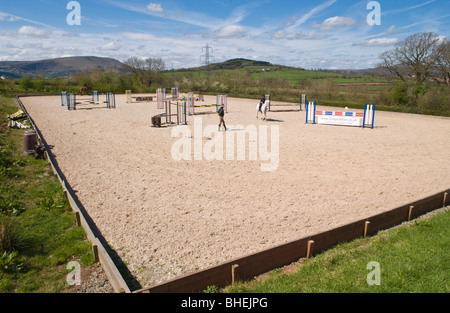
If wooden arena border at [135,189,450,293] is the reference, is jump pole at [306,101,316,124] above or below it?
above

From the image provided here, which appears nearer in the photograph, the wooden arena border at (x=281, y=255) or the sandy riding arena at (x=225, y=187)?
the wooden arena border at (x=281, y=255)

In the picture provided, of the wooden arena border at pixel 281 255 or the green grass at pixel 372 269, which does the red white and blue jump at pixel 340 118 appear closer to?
the wooden arena border at pixel 281 255

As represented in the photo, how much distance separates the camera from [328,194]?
7887 mm

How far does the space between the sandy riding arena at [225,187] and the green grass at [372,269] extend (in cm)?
90

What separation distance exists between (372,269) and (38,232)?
544cm

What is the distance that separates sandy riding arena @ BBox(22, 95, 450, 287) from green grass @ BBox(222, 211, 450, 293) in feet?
2.94

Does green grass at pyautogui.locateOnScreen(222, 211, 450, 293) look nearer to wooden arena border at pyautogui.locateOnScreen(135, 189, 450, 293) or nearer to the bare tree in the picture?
wooden arena border at pyautogui.locateOnScreen(135, 189, 450, 293)

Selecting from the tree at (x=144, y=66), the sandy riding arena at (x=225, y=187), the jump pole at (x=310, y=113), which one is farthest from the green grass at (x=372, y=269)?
the tree at (x=144, y=66)

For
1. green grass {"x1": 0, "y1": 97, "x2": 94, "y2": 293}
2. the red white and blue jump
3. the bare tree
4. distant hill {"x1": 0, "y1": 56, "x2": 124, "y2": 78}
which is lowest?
green grass {"x1": 0, "y1": 97, "x2": 94, "y2": 293}

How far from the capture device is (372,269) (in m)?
4.20

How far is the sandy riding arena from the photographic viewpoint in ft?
18.1

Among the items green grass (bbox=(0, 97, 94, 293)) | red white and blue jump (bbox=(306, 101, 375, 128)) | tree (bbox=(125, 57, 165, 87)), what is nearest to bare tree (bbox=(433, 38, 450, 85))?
red white and blue jump (bbox=(306, 101, 375, 128))

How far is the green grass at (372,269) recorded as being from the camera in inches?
152

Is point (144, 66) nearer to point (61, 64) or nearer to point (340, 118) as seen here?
point (340, 118)
